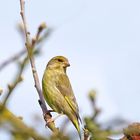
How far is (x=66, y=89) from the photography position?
39.9ft

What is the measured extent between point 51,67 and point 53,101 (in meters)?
1.95

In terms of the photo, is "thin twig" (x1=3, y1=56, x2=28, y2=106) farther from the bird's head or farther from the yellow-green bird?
the bird's head

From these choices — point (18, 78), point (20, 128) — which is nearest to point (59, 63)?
point (18, 78)

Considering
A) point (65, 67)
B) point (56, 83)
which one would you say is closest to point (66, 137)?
point (56, 83)

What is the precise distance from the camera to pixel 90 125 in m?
1.97

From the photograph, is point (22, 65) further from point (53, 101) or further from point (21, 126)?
point (53, 101)

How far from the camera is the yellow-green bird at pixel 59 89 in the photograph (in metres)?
11.1

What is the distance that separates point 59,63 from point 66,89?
1139 millimetres

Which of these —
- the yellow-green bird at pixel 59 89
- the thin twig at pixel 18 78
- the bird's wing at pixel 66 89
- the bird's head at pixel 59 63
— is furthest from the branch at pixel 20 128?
the bird's head at pixel 59 63

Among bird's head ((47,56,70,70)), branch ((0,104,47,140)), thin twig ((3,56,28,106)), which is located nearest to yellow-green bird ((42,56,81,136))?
bird's head ((47,56,70,70))

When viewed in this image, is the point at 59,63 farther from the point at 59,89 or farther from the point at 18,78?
the point at 18,78

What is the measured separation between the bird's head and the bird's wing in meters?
0.29

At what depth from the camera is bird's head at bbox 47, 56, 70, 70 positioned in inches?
509

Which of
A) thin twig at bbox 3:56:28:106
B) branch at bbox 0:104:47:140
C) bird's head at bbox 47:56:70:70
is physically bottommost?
bird's head at bbox 47:56:70:70
